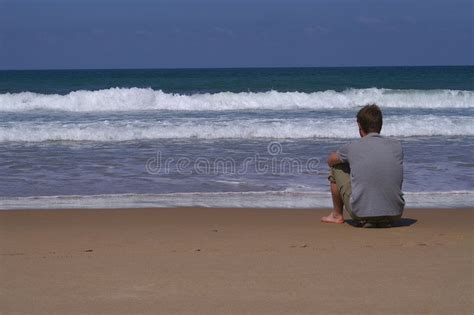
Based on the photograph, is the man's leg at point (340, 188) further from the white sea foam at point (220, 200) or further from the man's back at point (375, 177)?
the white sea foam at point (220, 200)

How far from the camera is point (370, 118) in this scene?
5.23 meters

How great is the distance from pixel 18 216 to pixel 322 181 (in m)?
3.73

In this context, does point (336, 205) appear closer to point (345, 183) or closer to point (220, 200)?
point (345, 183)

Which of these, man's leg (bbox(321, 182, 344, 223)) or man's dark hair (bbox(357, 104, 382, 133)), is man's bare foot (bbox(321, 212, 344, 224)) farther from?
man's dark hair (bbox(357, 104, 382, 133))

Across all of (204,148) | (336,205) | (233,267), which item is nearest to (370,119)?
(336,205)

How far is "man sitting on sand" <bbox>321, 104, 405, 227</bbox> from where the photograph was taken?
16.8 feet

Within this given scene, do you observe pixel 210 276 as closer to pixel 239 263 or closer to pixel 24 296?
pixel 239 263

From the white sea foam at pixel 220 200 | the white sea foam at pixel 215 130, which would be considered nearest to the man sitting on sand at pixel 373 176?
the white sea foam at pixel 220 200

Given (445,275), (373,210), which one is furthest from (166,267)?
(373,210)

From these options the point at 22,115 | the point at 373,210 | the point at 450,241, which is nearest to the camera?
the point at 450,241

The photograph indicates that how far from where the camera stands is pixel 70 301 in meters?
3.29

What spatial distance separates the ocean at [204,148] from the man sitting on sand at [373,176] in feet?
4.92

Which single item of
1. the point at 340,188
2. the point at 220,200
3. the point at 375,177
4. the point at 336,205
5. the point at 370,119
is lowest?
the point at 220,200

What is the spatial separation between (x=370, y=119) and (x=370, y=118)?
1 centimetres
